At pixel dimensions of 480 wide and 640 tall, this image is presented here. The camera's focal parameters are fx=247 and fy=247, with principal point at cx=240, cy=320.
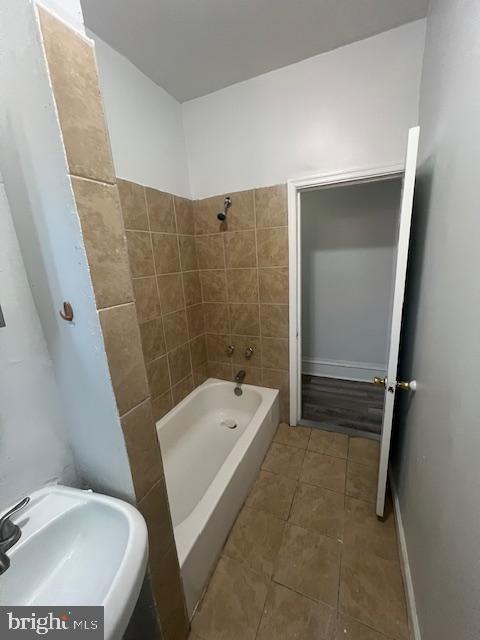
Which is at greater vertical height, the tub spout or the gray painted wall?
the gray painted wall

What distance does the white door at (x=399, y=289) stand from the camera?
91 centimetres

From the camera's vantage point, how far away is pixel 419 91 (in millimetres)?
1272

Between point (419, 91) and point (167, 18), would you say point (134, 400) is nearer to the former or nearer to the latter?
point (167, 18)

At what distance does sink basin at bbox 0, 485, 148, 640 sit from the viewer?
1.68ft

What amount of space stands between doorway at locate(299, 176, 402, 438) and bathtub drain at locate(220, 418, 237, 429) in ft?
1.93

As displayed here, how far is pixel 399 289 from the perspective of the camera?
1033 millimetres

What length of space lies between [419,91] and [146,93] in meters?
1.50

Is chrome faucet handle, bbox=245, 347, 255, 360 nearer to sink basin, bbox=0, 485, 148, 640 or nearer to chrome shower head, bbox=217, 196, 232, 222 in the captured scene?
chrome shower head, bbox=217, 196, 232, 222

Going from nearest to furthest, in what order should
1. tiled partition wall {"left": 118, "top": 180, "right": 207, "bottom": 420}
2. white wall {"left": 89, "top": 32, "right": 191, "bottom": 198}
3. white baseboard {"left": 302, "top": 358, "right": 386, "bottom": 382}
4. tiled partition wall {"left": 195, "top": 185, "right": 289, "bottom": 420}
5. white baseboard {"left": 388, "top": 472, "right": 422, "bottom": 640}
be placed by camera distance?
white baseboard {"left": 388, "top": 472, "right": 422, "bottom": 640}
white wall {"left": 89, "top": 32, "right": 191, "bottom": 198}
tiled partition wall {"left": 118, "top": 180, "right": 207, "bottom": 420}
tiled partition wall {"left": 195, "top": 185, "right": 289, "bottom": 420}
white baseboard {"left": 302, "top": 358, "right": 386, "bottom": 382}

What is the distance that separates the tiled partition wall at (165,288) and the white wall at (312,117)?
45cm

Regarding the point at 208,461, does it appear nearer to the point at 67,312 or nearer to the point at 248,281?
the point at 248,281

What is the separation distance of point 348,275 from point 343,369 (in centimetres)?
105

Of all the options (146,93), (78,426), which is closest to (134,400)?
(78,426)

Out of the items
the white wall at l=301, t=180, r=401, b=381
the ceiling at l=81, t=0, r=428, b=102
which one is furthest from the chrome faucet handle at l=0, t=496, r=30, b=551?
the white wall at l=301, t=180, r=401, b=381
